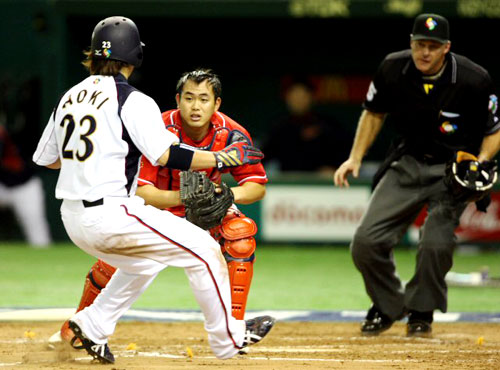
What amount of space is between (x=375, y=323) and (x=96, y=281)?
6.37 ft

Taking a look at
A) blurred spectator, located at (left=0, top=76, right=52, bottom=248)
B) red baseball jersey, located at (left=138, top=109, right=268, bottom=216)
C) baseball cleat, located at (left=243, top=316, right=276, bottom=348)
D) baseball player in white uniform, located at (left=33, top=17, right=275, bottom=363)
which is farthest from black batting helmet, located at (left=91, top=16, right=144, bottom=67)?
blurred spectator, located at (left=0, top=76, right=52, bottom=248)

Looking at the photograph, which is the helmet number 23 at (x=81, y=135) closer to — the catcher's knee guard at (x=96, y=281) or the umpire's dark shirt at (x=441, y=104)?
the catcher's knee guard at (x=96, y=281)

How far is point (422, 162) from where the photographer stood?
248 inches

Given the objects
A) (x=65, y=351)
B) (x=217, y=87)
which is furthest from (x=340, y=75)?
(x=65, y=351)

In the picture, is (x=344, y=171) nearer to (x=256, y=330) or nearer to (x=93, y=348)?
(x=256, y=330)

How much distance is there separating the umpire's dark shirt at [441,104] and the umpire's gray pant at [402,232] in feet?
0.54

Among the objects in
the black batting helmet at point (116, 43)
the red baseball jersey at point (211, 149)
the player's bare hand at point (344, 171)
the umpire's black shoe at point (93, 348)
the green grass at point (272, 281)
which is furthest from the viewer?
the green grass at point (272, 281)

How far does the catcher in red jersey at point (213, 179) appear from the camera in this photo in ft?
17.0

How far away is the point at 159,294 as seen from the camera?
8172 millimetres

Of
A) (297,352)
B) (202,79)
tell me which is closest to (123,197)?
(202,79)

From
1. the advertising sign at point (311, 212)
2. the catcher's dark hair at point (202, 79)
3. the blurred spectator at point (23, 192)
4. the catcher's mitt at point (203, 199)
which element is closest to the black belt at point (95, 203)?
the catcher's mitt at point (203, 199)

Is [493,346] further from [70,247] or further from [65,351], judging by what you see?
[70,247]

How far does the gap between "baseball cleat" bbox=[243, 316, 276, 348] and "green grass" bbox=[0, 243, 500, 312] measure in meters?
2.38

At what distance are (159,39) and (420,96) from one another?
840 centimetres
